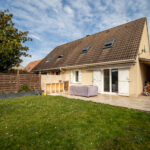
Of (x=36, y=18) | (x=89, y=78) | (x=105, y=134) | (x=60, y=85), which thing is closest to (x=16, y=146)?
(x=105, y=134)

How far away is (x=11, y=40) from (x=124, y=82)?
10563 mm

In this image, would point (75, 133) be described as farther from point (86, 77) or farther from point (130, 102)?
point (86, 77)

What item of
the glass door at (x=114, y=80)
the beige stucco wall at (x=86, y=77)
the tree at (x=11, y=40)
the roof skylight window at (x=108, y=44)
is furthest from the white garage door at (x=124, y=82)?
the tree at (x=11, y=40)

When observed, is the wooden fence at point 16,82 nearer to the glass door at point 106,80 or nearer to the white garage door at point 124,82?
the glass door at point 106,80

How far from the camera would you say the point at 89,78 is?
Result: 37.1ft

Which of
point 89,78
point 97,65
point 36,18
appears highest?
point 36,18

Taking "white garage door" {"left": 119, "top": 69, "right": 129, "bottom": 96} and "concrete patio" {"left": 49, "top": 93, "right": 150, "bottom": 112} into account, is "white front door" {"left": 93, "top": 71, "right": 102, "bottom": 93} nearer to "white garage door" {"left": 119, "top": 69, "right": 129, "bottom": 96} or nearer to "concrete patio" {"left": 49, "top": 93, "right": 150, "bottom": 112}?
"white garage door" {"left": 119, "top": 69, "right": 129, "bottom": 96}

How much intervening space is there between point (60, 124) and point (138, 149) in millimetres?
2170

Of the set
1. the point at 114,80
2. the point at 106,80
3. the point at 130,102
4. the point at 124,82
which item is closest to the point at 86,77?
the point at 106,80

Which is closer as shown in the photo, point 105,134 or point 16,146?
point 16,146

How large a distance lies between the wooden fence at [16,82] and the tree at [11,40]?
220cm

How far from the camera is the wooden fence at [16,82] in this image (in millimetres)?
8890

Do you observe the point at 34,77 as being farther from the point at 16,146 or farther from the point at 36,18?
the point at 16,146

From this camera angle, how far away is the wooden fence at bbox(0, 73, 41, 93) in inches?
350
